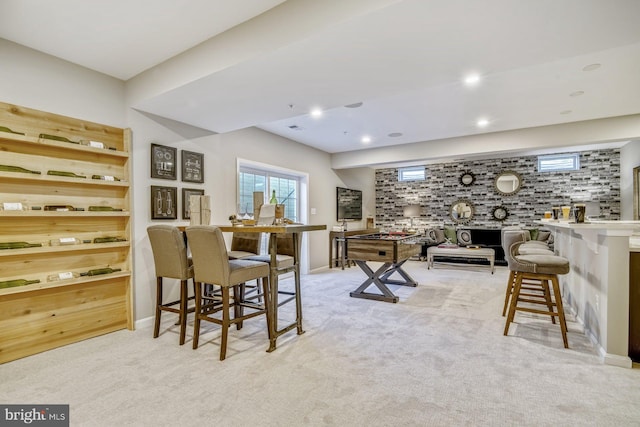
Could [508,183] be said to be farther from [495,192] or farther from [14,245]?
[14,245]

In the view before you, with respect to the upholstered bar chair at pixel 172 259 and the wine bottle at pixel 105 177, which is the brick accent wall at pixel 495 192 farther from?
the wine bottle at pixel 105 177

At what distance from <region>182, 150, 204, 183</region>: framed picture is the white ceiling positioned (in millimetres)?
397

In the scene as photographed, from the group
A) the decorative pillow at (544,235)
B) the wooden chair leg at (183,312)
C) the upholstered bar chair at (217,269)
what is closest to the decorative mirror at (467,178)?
the decorative pillow at (544,235)

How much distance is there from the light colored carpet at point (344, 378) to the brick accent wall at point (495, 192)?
4924 mm

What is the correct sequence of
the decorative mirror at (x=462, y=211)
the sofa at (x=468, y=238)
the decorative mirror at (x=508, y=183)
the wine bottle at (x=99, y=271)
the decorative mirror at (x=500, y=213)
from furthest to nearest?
the decorative mirror at (x=462, y=211)
the decorative mirror at (x=500, y=213)
the decorative mirror at (x=508, y=183)
the sofa at (x=468, y=238)
the wine bottle at (x=99, y=271)

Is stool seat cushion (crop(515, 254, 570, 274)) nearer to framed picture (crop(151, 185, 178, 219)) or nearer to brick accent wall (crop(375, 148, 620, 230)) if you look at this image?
framed picture (crop(151, 185, 178, 219))

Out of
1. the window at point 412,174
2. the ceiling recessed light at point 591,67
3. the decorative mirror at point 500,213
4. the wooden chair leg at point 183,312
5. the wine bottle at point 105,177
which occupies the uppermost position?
the ceiling recessed light at point 591,67

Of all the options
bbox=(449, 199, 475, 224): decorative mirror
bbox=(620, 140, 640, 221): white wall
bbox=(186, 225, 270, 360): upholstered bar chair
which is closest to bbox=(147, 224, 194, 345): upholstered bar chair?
bbox=(186, 225, 270, 360): upholstered bar chair

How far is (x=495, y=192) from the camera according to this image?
7.64 metres

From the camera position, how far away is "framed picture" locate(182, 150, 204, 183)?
146 inches

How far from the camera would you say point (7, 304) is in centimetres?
249

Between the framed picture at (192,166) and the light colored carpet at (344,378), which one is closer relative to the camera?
the light colored carpet at (344,378)

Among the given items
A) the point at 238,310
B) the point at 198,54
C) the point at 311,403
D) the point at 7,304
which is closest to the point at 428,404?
the point at 311,403

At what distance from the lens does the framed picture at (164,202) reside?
11.0ft
